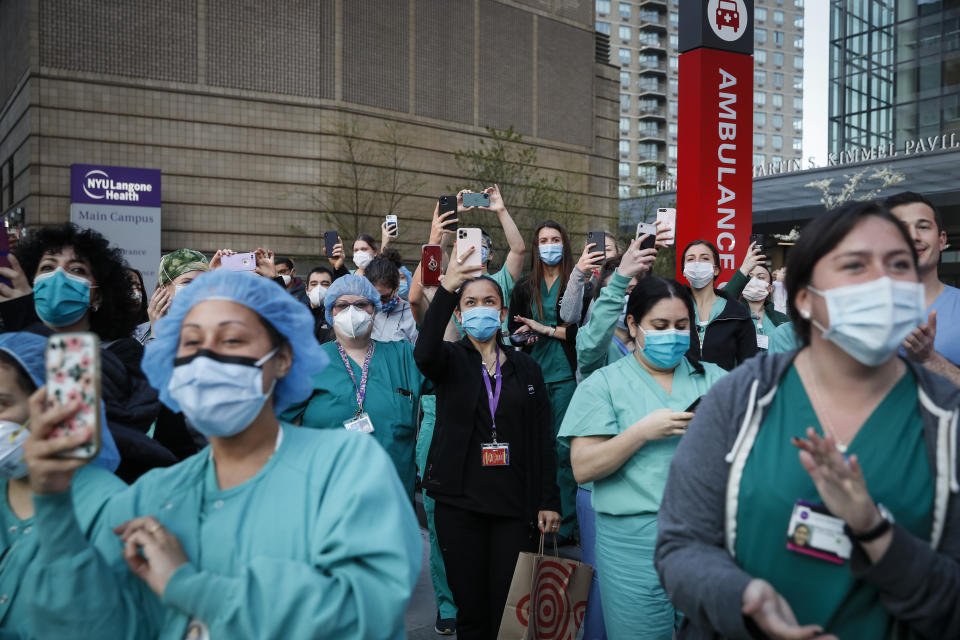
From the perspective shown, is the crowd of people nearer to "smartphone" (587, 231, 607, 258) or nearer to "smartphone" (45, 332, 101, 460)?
"smartphone" (45, 332, 101, 460)

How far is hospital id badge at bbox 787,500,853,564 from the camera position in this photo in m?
1.85

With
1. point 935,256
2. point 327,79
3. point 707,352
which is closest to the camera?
point 935,256

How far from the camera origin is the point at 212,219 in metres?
26.4

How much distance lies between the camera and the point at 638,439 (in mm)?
3215

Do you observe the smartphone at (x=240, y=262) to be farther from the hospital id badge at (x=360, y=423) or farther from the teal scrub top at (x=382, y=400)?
the hospital id badge at (x=360, y=423)

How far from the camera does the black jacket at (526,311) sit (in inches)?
237

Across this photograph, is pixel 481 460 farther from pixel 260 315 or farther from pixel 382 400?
pixel 260 315

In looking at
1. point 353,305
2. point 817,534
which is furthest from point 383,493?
point 353,305

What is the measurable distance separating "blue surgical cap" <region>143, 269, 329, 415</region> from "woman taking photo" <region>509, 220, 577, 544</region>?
3.72 meters

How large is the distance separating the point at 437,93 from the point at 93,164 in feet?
40.3

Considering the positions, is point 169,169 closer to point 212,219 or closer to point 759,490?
point 212,219

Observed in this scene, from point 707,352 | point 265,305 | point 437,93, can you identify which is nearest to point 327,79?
point 437,93

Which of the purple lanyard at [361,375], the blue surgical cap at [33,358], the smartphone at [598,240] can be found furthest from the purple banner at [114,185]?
the blue surgical cap at [33,358]

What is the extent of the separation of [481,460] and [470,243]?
1182 millimetres
